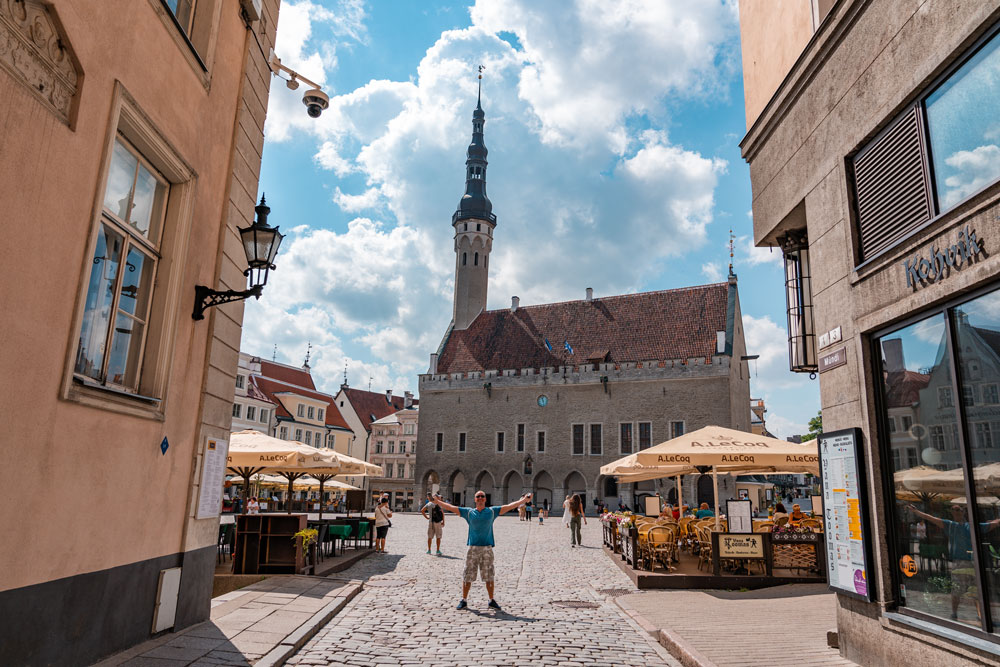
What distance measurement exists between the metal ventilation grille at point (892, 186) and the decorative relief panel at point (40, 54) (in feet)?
22.2

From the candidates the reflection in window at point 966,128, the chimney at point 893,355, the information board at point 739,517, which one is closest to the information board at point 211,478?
the chimney at point 893,355

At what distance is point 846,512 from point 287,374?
2282 inches

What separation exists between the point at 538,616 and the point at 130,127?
23.9ft

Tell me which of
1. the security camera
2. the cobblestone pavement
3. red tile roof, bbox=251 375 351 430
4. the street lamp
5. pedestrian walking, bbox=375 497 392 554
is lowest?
the cobblestone pavement

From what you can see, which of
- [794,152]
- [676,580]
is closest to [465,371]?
[676,580]

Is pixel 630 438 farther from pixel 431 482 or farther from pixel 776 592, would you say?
pixel 776 592

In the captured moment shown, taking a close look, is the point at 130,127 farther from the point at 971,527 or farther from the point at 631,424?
the point at 631,424

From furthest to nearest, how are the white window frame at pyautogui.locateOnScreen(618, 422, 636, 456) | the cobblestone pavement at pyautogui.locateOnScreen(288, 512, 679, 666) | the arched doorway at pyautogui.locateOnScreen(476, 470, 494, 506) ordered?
the arched doorway at pyautogui.locateOnScreen(476, 470, 494, 506)
the white window frame at pyautogui.locateOnScreen(618, 422, 636, 456)
the cobblestone pavement at pyautogui.locateOnScreen(288, 512, 679, 666)

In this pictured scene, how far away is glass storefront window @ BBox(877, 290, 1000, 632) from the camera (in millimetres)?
4879

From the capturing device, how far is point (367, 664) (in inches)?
247

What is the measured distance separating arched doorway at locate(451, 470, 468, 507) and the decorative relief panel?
4696 cm

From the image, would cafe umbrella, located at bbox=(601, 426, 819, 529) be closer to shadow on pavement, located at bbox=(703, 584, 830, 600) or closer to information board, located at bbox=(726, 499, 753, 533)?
information board, located at bbox=(726, 499, 753, 533)

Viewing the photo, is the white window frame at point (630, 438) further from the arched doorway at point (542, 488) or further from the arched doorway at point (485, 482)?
the arched doorway at point (485, 482)

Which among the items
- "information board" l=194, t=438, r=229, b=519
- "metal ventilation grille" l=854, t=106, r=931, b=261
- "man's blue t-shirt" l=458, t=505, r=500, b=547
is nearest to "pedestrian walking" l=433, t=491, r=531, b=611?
"man's blue t-shirt" l=458, t=505, r=500, b=547
